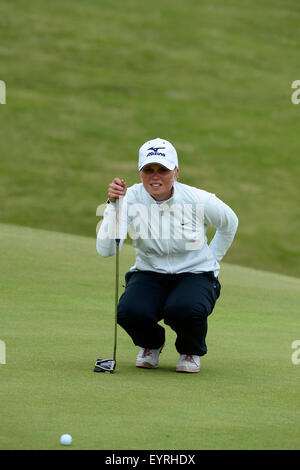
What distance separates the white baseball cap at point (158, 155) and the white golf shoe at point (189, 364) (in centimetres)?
104

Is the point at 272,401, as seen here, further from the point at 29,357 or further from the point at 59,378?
the point at 29,357

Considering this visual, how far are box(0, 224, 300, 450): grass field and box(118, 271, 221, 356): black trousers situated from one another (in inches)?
7.5

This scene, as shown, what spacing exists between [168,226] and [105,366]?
2.70 ft

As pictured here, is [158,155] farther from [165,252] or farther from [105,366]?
[105,366]

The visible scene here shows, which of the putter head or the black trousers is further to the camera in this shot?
the black trousers

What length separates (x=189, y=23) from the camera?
26344 mm

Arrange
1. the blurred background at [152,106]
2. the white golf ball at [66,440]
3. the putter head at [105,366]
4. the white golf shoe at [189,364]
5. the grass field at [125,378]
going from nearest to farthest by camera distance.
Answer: the white golf ball at [66,440], the grass field at [125,378], the putter head at [105,366], the white golf shoe at [189,364], the blurred background at [152,106]

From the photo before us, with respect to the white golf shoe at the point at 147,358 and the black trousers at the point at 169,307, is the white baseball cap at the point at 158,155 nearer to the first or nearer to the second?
the black trousers at the point at 169,307

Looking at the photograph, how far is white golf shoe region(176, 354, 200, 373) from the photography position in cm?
505

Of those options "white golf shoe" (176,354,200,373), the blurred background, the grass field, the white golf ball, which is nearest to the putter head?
the grass field

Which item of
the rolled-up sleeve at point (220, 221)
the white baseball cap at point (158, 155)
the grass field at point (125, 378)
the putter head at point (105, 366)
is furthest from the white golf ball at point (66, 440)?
the rolled-up sleeve at point (220, 221)

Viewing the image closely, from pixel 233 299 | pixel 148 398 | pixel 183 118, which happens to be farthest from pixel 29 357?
pixel 183 118

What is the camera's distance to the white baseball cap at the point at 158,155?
16.0 feet

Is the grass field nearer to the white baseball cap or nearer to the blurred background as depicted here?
the white baseball cap
